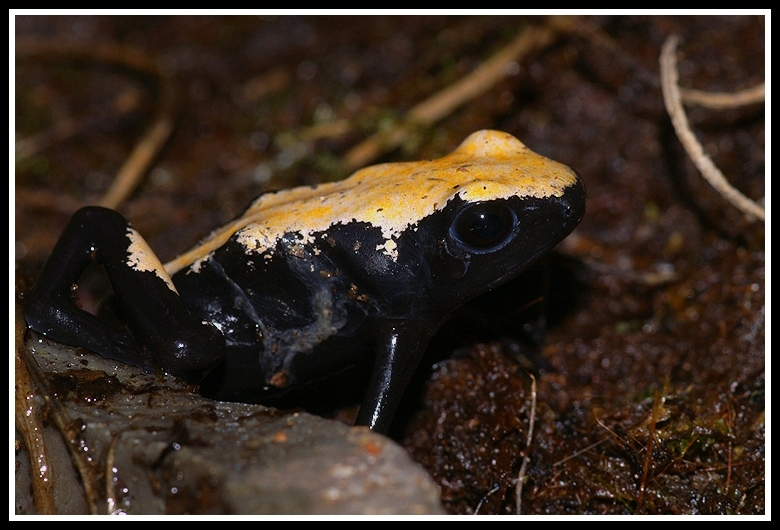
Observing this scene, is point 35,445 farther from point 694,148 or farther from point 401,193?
point 694,148

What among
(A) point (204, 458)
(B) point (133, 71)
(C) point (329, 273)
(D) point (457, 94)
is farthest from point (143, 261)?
(B) point (133, 71)

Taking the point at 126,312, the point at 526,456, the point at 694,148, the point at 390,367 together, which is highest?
the point at 126,312

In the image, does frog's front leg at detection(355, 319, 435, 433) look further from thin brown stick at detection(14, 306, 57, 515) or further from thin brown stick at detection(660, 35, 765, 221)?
thin brown stick at detection(660, 35, 765, 221)

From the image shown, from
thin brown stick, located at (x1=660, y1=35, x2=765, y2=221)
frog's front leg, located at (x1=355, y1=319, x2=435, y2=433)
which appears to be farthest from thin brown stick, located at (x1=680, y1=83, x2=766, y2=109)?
frog's front leg, located at (x1=355, y1=319, x2=435, y2=433)

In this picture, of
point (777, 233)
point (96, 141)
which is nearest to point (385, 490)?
point (777, 233)

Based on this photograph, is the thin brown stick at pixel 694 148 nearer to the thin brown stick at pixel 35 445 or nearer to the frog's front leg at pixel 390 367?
the frog's front leg at pixel 390 367
